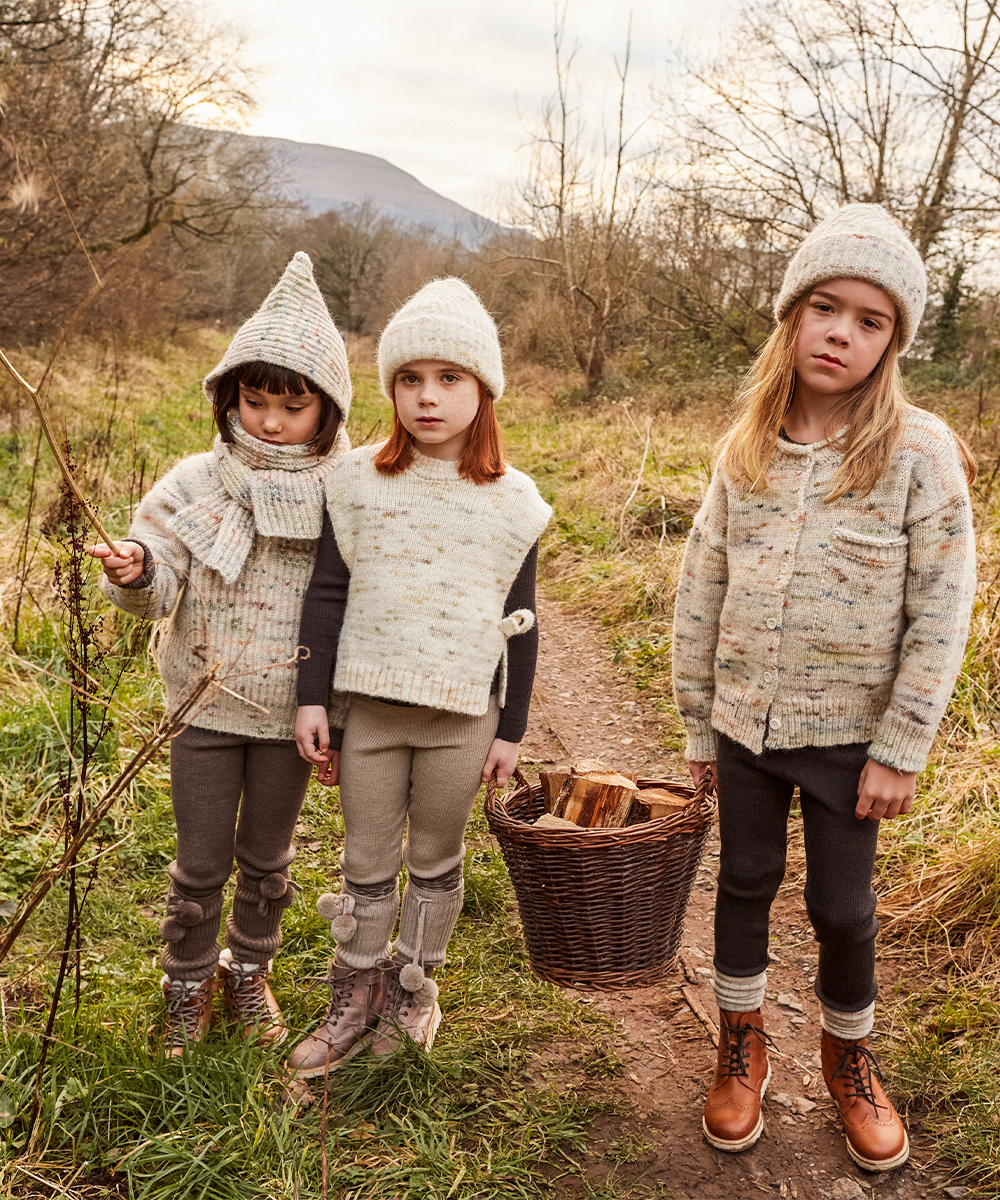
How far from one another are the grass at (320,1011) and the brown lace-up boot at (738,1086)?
0.67ft

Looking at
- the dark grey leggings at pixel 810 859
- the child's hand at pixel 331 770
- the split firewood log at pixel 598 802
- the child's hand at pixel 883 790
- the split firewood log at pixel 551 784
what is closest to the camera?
the child's hand at pixel 883 790

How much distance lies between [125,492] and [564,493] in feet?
13.2

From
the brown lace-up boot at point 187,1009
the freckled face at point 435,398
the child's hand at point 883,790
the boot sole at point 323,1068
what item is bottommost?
the boot sole at point 323,1068

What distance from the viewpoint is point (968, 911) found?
2.87 meters

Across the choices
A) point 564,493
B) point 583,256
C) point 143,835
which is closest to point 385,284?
point 583,256

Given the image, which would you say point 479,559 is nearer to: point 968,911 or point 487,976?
point 487,976

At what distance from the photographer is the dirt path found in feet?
6.87

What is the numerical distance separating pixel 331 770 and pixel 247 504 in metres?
0.70

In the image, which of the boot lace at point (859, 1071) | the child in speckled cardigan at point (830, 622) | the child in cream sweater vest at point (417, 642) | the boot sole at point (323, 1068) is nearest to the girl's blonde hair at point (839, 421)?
the child in speckled cardigan at point (830, 622)

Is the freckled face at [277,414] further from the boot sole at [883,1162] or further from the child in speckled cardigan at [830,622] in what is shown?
the boot sole at [883,1162]

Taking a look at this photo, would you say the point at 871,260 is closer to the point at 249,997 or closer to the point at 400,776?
the point at 400,776

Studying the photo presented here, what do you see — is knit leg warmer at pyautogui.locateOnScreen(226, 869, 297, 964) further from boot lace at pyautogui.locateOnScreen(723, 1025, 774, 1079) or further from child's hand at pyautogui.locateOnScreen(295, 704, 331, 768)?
boot lace at pyautogui.locateOnScreen(723, 1025, 774, 1079)

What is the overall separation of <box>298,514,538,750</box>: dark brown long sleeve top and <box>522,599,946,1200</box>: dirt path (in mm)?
1004

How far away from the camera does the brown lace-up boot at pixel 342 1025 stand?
2.25m
